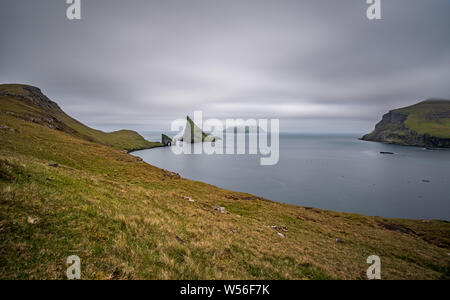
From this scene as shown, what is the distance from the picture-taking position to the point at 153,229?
10.2 meters

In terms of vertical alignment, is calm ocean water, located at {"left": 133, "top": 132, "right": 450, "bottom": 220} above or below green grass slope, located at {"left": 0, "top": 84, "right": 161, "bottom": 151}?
below

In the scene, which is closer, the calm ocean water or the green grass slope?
the calm ocean water

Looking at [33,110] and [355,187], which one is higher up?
[33,110]

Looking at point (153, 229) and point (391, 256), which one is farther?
point (391, 256)

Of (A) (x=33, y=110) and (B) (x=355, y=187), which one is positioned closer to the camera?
(B) (x=355, y=187)

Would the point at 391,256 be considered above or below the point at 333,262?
below

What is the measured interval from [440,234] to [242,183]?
2415 inches

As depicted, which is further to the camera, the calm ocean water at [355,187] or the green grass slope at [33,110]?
the green grass slope at [33,110]

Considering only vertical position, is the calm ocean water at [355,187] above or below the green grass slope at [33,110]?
below
